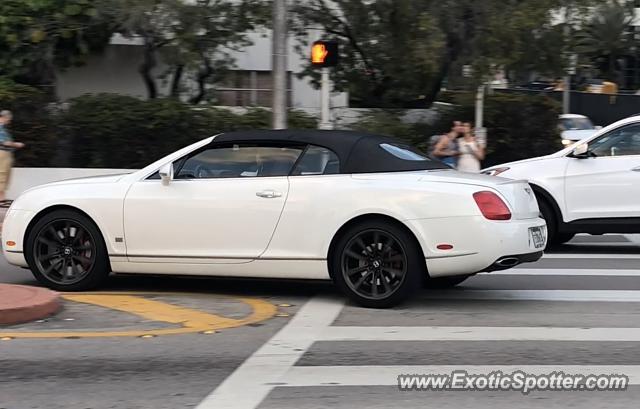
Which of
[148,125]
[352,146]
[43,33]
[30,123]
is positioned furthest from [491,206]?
[43,33]

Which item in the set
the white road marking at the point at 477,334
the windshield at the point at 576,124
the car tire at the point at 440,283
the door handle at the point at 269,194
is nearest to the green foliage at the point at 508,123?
the windshield at the point at 576,124

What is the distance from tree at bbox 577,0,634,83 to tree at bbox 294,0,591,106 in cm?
127

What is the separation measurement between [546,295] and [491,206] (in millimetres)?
1567

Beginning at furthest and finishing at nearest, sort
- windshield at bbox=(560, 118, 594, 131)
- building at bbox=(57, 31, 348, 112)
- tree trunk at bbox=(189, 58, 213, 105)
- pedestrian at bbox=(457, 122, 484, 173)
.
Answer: windshield at bbox=(560, 118, 594, 131) < building at bbox=(57, 31, 348, 112) < tree trunk at bbox=(189, 58, 213, 105) < pedestrian at bbox=(457, 122, 484, 173)

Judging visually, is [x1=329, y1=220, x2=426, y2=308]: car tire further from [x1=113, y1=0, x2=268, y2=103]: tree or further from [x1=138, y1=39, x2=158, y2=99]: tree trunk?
[x1=138, y1=39, x2=158, y2=99]: tree trunk

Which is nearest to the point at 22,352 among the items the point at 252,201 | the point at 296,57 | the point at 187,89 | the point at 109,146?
the point at 252,201

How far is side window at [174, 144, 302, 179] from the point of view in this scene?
845 cm

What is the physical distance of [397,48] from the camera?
18594mm

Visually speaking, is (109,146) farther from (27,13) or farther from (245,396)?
(245,396)

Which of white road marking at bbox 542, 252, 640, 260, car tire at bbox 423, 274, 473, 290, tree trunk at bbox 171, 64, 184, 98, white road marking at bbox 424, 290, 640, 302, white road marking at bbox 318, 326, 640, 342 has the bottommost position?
white road marking at bbox 542, 252, 640, 260

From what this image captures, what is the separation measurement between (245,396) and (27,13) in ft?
53.0

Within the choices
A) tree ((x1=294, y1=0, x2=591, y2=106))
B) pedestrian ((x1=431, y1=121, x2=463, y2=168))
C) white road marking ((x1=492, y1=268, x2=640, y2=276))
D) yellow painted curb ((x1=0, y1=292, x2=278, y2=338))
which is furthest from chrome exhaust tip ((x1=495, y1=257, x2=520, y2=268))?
tree ((x1=294, y1=0, x2=591, y2=106))

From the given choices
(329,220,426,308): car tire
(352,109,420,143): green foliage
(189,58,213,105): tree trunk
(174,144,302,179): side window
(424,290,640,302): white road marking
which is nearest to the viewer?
(329,220,426,308): car tire

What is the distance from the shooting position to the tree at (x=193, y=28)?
17.7 m
